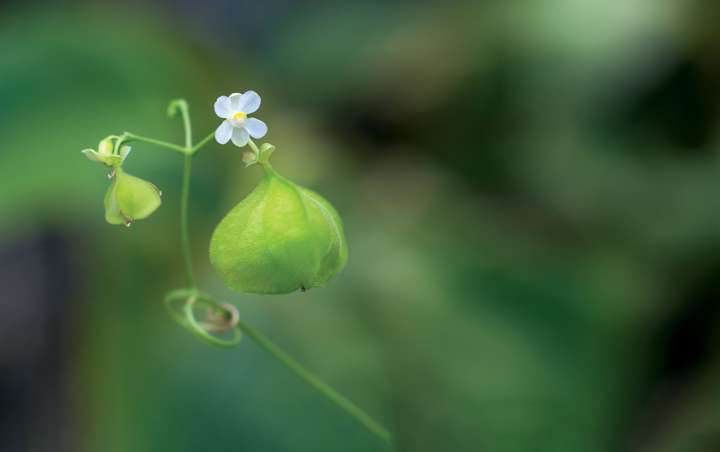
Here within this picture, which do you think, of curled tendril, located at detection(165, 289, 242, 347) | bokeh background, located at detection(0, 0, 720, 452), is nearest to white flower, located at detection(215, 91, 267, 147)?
curled tendril, located at detection(165, 289, 242, 347)

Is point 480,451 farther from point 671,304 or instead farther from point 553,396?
point 671,304

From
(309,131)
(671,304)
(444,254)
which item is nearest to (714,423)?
(671,304)

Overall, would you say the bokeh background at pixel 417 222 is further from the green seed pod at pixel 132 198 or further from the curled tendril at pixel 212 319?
the green seed pod at pixel 132 198

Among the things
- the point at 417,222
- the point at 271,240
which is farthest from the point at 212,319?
the point at 417,222

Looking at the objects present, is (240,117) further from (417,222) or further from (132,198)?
(417,222)

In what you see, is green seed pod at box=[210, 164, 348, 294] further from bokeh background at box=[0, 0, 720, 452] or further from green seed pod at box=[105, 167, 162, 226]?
bokeh background at box=[0, 0, 720, 452]

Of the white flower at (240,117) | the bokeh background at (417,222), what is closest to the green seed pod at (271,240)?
the white flower at (240,117)
